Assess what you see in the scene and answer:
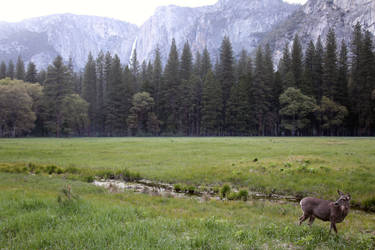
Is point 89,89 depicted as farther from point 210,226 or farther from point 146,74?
point 210,226

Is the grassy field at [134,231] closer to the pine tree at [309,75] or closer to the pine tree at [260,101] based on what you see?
the pine tree at [260,101]

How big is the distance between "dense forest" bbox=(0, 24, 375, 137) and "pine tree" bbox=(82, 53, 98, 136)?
1.10ft

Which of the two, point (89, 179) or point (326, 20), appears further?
point (326, 20)

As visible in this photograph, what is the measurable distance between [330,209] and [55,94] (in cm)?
7413

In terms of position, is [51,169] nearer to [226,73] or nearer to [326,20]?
[226,73]

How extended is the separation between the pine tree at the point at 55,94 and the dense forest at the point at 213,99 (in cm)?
26

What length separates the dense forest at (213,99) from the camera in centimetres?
6344

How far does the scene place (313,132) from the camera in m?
69.9

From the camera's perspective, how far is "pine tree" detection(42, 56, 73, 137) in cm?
6662

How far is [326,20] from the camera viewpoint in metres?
168

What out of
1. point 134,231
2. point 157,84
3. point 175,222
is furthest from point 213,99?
point 134,231

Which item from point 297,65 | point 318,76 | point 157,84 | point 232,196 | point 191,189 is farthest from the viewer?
point 157,84

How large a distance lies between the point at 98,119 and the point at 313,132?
68983 mm

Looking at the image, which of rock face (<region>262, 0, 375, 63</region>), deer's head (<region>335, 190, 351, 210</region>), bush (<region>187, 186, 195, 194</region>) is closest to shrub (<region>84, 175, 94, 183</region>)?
bush (<region>187, 186, 195, 194</region>)
